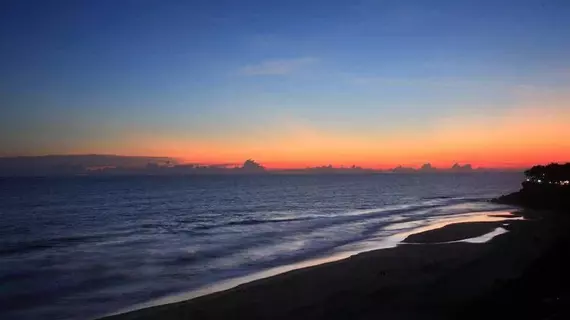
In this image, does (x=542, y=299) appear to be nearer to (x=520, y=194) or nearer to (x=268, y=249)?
(x=268, y=249)

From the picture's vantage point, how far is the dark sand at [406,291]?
1522 cm

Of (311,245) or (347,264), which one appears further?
(311,245)

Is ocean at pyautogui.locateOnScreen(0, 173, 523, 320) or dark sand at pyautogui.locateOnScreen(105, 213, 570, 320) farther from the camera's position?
ocean at pyautogui.locateOnScreen(0, 173, 523, 320)

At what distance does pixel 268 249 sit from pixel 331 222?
807 inches

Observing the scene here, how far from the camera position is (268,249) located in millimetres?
32938

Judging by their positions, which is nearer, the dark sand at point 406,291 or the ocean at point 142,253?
the dark sand at point 406,291

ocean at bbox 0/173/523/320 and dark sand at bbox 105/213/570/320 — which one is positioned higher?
dark sand at bbox 105/213/570/320

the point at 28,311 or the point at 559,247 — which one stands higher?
the point at 559,247

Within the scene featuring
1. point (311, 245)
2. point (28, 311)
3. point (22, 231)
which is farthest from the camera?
point (22, 231)

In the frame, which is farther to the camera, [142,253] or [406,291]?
[142,253]

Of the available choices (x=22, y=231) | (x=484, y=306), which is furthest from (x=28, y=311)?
→ (x=22, y=231)

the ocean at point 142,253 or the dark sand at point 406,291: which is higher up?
the dark sand at point 406,291

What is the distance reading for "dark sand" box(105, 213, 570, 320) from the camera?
1522 cm

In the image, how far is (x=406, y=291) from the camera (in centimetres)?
1862
